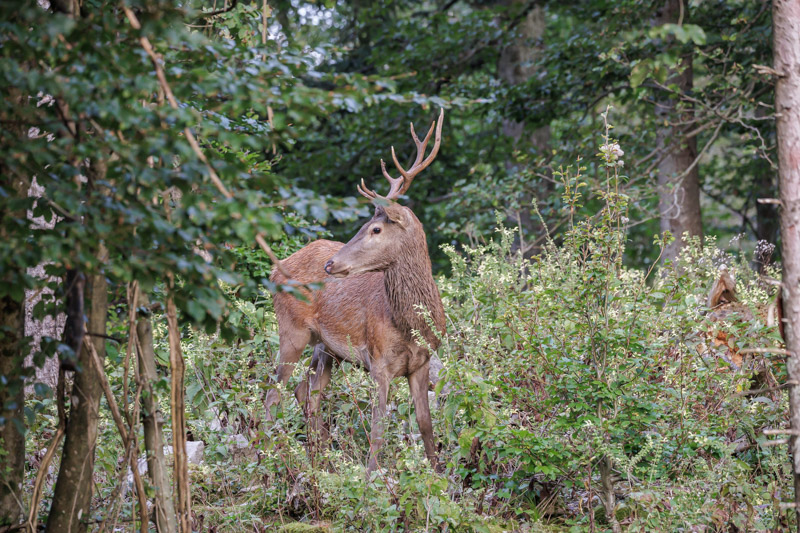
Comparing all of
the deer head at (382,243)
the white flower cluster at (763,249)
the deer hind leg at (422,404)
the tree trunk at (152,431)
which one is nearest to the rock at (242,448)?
the deer hind leg at (422,404)

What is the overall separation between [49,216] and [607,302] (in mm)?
2904

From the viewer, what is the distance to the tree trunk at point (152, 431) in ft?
12.1

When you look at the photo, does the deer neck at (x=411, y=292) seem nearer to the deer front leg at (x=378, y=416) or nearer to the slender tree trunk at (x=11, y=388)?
the deer front leg at (x=378, y=416)

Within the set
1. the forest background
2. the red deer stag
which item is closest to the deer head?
the red deer stag

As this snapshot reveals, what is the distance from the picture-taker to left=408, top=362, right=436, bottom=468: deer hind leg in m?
5.73

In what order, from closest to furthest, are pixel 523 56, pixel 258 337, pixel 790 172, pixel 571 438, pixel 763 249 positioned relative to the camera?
1. pixel 790 172
2. pixel 571 438
3. pixel 763 249
4. pixel 258 337
5. pixel 523 56

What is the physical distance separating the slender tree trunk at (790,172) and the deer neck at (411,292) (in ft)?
8.52

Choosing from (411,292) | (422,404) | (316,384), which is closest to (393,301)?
(411,292)

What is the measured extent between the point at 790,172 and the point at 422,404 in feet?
9.94

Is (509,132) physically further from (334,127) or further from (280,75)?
(280,75)

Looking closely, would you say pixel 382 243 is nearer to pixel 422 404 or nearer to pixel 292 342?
pixel 422 404

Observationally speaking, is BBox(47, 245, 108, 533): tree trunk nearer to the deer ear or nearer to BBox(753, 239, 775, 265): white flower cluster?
the deer ear

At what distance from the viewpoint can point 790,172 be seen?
12.2 feet

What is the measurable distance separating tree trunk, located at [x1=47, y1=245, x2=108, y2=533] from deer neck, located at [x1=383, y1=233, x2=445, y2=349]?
8.53 feet
